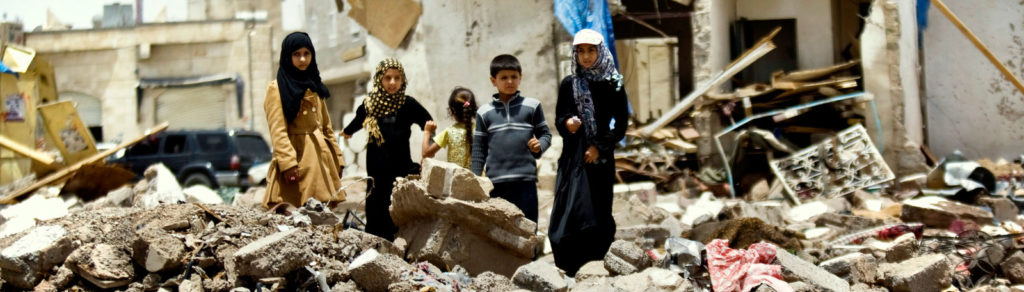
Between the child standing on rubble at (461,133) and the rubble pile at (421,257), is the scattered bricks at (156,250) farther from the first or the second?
the child standing on rubble at (461,133)

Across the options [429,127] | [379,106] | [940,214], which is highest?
[379,106]

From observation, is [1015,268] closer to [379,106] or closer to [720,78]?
[379,106]

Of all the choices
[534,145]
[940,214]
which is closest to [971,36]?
[940,214]

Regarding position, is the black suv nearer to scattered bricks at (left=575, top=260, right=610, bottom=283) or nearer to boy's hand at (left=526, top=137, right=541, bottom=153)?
boy's hand at (left=526, top=137, right=541, bottom=153)

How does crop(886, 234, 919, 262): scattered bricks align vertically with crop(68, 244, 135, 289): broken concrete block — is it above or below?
below

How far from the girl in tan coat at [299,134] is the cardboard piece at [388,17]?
5.02 metres

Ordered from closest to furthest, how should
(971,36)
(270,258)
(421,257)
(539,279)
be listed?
(270,258)
(539,279)
(421,257)
(971,36)

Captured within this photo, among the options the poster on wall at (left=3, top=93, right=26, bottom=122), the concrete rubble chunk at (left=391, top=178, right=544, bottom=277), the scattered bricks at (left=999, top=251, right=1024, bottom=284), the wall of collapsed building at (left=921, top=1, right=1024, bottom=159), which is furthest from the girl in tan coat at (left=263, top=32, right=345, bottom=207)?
the wall of collapsed building at (left=921, top=1, right=1024, bottom=159)

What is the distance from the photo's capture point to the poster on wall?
10.8 meters

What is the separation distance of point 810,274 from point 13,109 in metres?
9.78

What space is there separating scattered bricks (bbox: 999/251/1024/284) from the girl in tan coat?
3.77 meters

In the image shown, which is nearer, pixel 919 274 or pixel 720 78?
pixel 919 274

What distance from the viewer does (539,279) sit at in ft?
13.5

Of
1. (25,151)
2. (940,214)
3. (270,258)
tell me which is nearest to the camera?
(270,258)
